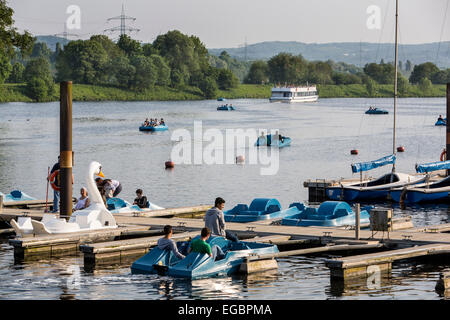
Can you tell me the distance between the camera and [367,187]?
50469mm

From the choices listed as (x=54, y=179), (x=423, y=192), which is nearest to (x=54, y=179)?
(x=54, y=179)

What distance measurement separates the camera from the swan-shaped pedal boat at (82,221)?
3031 centimetres

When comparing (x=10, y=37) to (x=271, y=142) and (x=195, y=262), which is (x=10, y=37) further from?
(x=271, y=142)

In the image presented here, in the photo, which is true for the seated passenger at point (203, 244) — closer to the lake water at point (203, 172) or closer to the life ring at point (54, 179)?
the lake water at point (203, 172)

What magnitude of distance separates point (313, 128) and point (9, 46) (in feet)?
256

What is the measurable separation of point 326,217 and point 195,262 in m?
9.80

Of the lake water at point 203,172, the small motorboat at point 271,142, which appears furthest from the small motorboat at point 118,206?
the small motorboat at point 271,142

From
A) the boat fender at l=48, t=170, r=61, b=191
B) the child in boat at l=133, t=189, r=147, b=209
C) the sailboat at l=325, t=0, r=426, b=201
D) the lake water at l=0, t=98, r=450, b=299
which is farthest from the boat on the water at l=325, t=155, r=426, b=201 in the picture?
the boat fender at l=48, t=170, r=61, b=191

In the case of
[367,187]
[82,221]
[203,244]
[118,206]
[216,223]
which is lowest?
[367,187]

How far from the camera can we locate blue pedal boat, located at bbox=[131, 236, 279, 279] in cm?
2558

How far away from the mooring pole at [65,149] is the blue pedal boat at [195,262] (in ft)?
24.0
